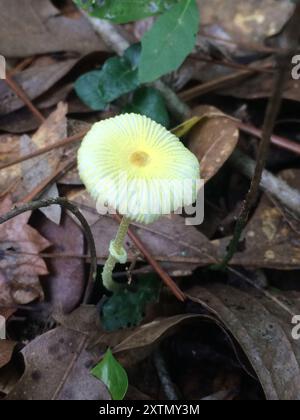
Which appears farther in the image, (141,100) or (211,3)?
(211,3)

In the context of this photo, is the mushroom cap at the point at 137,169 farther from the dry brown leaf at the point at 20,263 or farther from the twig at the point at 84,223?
the dry brown leaf at the point at 20,263

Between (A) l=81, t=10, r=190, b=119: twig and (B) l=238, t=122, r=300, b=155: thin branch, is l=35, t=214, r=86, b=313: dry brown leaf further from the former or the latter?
(B) l=238, t=122, r=300, b=155: thin branch

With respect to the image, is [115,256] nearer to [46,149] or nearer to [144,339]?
[144,339]

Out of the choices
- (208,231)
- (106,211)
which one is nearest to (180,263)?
(208,231)

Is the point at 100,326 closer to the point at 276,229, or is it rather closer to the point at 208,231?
the point at 208,231

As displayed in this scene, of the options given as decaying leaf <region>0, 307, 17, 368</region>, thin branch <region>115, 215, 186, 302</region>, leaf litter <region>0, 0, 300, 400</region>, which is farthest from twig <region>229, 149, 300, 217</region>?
decaying leaf <region>0, 307, 17, 368</region>

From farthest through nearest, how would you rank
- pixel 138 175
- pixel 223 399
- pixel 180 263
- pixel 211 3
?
1. pixel 211 3
2. pixel 180 263
3. pixel 223 399
4. pixel 138 175

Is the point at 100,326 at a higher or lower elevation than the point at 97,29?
lower
